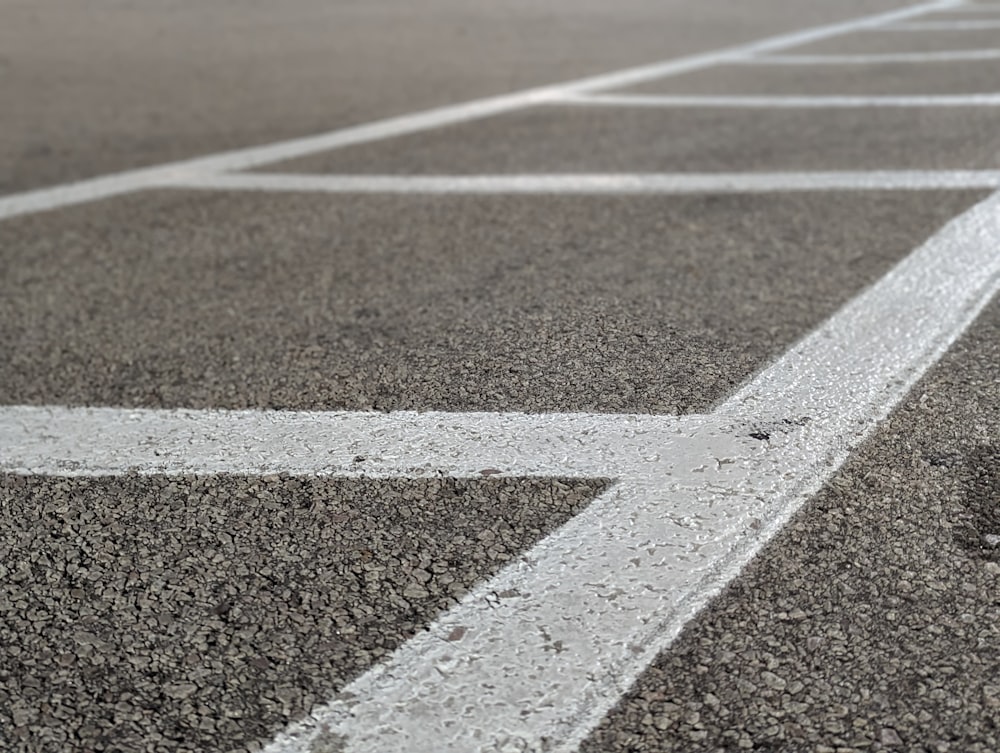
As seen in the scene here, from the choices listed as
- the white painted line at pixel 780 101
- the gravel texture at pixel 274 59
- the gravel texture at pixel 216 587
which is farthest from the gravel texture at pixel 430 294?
the white painted line at pixel 780 101

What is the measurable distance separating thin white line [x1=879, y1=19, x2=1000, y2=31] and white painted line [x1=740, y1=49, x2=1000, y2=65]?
2.45 metres

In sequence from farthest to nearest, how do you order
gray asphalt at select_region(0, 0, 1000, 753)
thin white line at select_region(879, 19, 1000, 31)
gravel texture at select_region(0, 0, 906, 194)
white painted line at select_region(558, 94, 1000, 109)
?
thin white line at select_region(879, 19, 1000, 31)
white painted line at select_region(558, 94, 1000, 109)
gravel texture at select_region(0, 0, 906, 194)
gray asphalt at select_region(0, 0, 1000, 753)

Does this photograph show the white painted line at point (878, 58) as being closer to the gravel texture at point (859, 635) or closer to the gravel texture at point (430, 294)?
the gravel texture at point (430, 294)

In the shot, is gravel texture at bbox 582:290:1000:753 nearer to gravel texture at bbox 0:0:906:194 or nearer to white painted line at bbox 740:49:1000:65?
gravel texture at bbox 0:0:906:194

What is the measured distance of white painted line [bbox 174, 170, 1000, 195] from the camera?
17.7ft

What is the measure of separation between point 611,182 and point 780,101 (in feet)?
9.31

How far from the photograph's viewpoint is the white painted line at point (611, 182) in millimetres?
5410

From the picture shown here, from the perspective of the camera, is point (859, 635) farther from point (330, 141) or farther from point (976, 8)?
point (976, 8)

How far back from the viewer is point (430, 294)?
4055 mm

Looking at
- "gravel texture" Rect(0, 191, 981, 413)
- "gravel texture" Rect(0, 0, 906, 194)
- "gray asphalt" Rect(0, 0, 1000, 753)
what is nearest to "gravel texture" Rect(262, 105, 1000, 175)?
"gray asphalt" Rect(0, 0, 1000, 753)

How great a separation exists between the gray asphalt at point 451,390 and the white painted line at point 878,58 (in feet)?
9.64

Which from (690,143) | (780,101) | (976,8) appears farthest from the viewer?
(976,8)

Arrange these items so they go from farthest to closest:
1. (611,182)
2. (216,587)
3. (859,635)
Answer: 1. (611,182)
2. (216,587)
3. (859,635)

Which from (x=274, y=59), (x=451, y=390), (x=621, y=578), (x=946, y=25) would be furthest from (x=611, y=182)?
(x=946, y=25)
